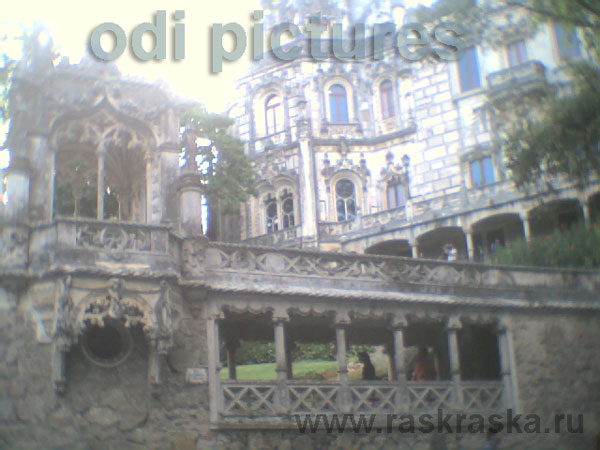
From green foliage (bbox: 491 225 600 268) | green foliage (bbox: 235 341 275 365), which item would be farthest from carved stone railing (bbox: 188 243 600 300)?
green foliage (bbox: 235 341 275 365)

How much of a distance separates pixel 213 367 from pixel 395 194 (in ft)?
82.9

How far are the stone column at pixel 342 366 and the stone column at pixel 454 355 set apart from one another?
2905 millimetres

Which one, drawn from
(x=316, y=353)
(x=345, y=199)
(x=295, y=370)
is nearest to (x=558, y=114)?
(x=295, y=370)

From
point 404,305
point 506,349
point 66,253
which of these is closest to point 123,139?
point 66,253

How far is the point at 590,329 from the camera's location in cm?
2112

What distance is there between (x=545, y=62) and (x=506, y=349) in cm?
1955

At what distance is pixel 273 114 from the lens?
42438 mm

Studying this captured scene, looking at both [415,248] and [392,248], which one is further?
[392,248]

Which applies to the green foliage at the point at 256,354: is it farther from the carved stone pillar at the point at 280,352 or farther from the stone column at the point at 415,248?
the carved stone pillar at the point at 280,352

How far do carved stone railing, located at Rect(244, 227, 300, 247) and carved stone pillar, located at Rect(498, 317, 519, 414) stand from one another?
1963cm

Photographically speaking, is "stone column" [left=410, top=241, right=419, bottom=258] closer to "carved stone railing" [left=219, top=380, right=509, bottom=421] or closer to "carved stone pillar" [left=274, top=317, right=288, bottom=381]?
"carved stone railing" [left=219, top=380, right=509, bottom=421]

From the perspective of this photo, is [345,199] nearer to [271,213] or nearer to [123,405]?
[271,213]

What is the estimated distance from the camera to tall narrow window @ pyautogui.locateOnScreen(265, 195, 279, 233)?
4116 centimetres

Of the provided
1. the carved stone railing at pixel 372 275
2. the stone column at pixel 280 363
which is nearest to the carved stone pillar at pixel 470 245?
the carved stone railing at pixel 372 275
